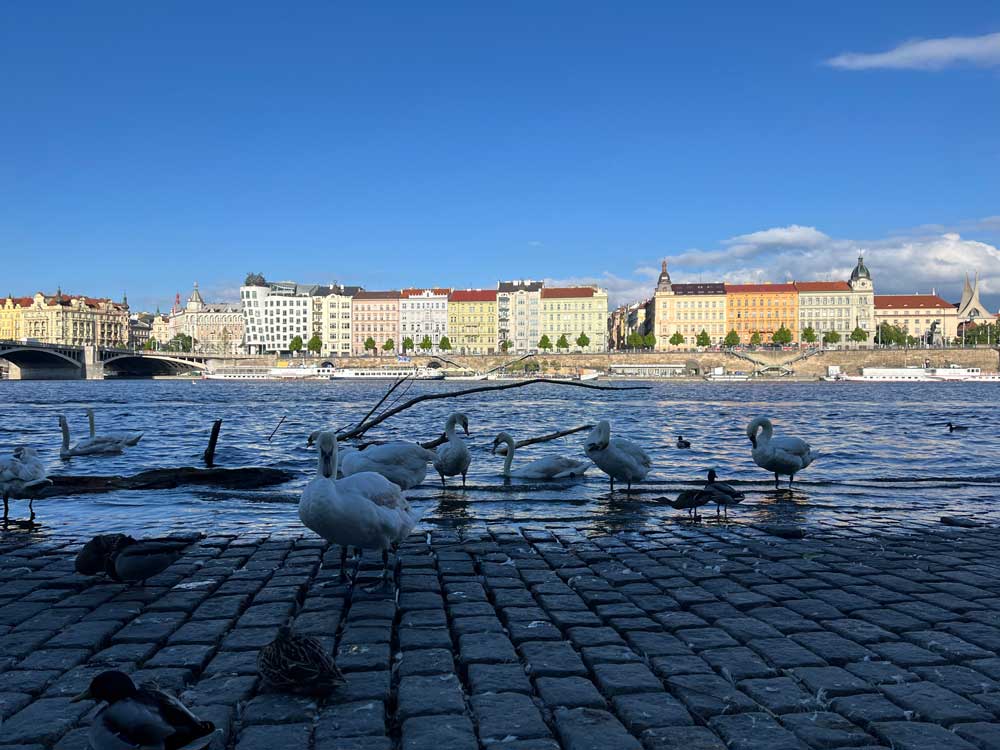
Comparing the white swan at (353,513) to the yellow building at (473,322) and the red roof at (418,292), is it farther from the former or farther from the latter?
the red roof at (418,292)

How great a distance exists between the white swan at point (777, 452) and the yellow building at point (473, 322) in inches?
4665

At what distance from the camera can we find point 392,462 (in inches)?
331

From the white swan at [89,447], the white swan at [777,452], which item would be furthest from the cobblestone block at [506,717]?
the white swan at [89,447]

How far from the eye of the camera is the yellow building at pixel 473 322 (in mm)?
130250

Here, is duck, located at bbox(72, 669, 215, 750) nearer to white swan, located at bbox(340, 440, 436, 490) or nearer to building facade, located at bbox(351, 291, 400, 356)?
white swan, located at bbox(340, 440, 436, 490)

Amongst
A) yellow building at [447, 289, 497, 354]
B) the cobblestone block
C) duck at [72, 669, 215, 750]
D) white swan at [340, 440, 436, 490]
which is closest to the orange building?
yellow building at [447, 289, 497, 354]

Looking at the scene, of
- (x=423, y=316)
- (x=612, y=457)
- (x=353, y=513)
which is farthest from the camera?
(x=423, y=316)

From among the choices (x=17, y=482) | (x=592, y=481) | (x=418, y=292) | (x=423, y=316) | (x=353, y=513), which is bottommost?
(x=592, y=481)

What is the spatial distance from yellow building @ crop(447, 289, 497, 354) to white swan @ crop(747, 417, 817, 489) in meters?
118

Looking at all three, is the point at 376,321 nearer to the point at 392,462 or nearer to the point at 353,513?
the point at 392,462

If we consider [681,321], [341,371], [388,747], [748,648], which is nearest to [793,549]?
[748,648]

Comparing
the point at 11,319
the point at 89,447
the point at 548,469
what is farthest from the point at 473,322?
the point at 548,469

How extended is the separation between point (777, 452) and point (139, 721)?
368 inches

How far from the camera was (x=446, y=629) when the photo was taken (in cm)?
411
